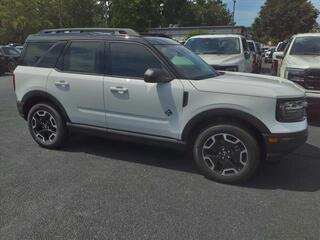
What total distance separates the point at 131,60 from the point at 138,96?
20.7 inches

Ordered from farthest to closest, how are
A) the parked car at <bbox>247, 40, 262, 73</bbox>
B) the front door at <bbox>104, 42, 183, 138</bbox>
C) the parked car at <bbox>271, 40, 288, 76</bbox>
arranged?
the parked car at <bbox>247, 40, 262, 73</bbox>, the parked car at <bbox>271, 40, 288, 76</bbox>, the front door at <bbox>104, 42, 183, 138</bbox>

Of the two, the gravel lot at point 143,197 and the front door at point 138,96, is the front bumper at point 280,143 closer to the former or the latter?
the gravel lot at point 143,197

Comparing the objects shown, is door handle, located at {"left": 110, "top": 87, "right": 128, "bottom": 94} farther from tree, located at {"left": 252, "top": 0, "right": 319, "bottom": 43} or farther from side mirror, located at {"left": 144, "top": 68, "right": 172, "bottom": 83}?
tree, located at {"left": 252, "top": 0, "right": 319, "bottom": 43}

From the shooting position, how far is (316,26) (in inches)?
2510

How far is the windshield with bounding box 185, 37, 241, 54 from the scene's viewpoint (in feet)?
38.5

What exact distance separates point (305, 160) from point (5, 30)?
2030 inches

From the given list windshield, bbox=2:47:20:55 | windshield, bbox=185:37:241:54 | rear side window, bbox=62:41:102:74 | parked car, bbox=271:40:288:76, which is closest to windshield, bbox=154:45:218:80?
rear side window, bbox=62:41:102:74

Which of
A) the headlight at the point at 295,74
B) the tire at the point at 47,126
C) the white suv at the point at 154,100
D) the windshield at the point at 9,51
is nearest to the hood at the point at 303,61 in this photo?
the headlight at the point at 295,74

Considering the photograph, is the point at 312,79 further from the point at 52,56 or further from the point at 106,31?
the point at 52,56

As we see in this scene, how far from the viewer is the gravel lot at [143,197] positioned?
380 cm

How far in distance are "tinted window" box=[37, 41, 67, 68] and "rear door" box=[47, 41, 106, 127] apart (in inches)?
3.5

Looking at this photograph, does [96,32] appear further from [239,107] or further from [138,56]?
[239,107]

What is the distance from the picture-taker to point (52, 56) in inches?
240

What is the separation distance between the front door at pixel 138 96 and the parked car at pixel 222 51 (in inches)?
218
